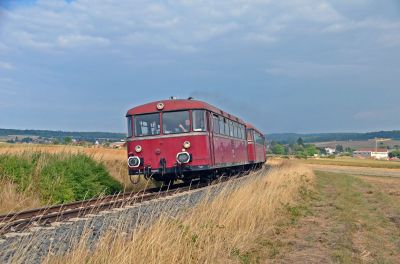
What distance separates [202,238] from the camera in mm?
6453

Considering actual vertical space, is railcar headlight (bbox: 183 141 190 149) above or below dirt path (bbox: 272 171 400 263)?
above

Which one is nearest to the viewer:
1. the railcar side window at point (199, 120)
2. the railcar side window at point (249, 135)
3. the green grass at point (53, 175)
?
the green grass at point (53, 175)

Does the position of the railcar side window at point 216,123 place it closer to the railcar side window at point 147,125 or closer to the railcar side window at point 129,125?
the railcar side window at point 147,125

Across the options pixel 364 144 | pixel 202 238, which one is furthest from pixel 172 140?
pixel 364 144

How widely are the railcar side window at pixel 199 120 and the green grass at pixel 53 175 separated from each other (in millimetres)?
3771

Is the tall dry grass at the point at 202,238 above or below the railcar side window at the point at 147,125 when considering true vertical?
below

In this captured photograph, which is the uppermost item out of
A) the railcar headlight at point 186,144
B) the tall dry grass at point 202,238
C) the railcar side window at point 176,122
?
the railcar side window at point 176,122

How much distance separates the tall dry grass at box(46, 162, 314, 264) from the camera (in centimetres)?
522

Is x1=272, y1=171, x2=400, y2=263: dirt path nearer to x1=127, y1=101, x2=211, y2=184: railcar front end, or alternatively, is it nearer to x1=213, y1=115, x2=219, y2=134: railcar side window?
x1=127, y1=101, x2=211, y2=184: railcar front end

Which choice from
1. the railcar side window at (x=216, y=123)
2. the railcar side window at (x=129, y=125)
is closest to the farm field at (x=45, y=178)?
the railcar side window at (x=129, y=125)

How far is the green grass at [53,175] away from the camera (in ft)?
41.5

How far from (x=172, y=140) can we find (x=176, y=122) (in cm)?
75

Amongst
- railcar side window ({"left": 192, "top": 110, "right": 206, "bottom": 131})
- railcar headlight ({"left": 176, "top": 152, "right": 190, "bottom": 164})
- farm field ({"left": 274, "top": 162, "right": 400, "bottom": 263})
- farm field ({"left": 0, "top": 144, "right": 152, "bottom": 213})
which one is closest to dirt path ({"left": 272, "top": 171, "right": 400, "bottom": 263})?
farm field ({"left": 274, "top": 162, "right": 400, "bottom": 263})

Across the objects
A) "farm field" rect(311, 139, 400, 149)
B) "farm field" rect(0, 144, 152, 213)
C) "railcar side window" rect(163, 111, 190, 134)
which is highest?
"railcar side window" rect(163, 111, 190, 134)
